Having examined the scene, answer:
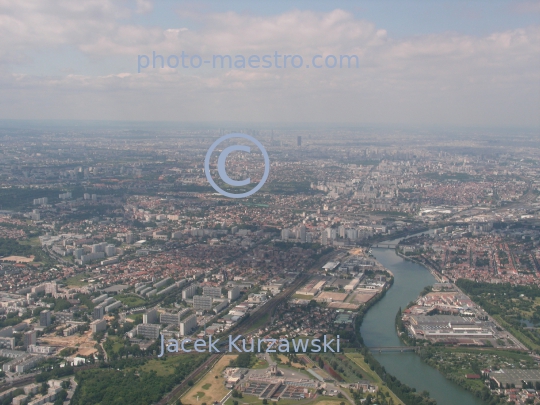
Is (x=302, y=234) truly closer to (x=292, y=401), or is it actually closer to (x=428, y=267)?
(x=428, y=267)

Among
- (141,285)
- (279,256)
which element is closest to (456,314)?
(279,256)

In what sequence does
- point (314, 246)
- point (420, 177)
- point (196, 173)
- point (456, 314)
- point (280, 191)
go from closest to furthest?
point (456, 314), point (314, 246), point (280, 191), point (196, 173), point (420, 177)

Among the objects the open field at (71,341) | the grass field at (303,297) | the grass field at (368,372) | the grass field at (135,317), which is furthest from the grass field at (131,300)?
the grass field at (368,372)

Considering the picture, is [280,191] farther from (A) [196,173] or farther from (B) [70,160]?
(B) [70,160]

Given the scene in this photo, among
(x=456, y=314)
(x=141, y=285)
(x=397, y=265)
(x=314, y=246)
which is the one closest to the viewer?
(x=456, y=314)

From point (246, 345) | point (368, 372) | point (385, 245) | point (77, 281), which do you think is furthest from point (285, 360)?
point (385, 245)
